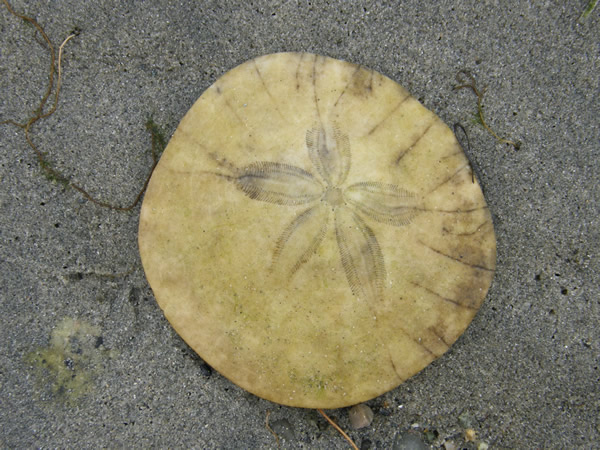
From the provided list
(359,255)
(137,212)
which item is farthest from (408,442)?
(137,212)

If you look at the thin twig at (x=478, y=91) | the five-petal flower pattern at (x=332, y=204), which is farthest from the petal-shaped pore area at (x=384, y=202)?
the thin twig at (x=478, y=91)

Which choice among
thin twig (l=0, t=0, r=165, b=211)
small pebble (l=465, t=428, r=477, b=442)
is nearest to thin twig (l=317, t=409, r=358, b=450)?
small pebble (l=465, t=428, r=477, b=442)

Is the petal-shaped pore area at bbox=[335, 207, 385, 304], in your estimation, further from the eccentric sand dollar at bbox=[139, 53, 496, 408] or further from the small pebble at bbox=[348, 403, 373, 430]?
the small pebble at bbox=[348, 403, 373, 430]

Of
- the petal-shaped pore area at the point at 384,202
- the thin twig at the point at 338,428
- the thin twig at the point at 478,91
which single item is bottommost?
the thin twig at the point at 338,428

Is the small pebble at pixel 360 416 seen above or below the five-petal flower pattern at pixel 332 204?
below

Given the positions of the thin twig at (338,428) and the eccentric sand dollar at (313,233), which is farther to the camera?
the thin twig at (338,428)

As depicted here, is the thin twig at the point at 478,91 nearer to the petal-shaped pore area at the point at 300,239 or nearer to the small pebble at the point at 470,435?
the petal-shaped pore area at the point at 300,239

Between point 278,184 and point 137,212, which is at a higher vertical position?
point 278,184

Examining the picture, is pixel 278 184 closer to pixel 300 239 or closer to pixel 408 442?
pixel 300 239
